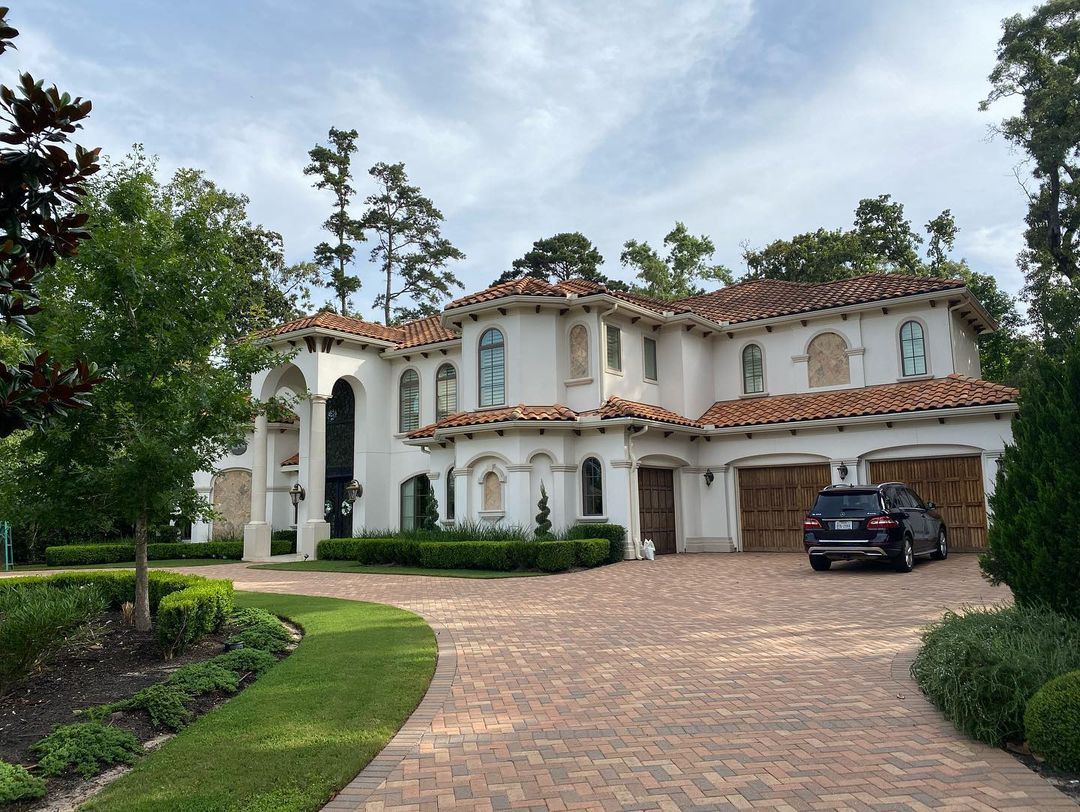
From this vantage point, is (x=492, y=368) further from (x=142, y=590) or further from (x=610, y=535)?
(x=142, y=590)

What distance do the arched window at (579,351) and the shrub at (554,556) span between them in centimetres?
591

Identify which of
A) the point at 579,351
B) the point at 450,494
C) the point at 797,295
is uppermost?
the point at 797,295

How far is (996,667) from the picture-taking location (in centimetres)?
Result: 555

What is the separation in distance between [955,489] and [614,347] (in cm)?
980

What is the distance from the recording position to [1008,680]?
553 cm

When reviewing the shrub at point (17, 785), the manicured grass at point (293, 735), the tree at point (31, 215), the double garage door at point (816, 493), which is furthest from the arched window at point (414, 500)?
the tree at point (31, 215)

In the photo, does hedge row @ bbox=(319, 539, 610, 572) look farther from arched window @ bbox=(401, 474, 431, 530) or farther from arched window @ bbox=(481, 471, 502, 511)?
arched window @ bbox=(401, 474, 431, 530)

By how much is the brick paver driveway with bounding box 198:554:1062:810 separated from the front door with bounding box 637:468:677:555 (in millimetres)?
8700

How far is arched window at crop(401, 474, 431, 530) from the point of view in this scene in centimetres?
2675

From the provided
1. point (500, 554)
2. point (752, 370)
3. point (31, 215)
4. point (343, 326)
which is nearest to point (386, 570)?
point (500, 554)

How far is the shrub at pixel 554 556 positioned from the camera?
1770 centimetres

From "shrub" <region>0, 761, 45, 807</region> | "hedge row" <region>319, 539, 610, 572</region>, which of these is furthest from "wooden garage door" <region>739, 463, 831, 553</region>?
"shrub" <region>0, 761, 45, 807</region>

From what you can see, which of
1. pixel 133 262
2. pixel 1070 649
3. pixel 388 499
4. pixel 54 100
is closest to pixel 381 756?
pixel 54 100

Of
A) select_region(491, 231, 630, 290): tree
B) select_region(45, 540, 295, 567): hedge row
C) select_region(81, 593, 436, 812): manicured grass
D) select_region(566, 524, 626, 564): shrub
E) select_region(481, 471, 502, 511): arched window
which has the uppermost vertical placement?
select_region(491, 231, 630, 290): tree
